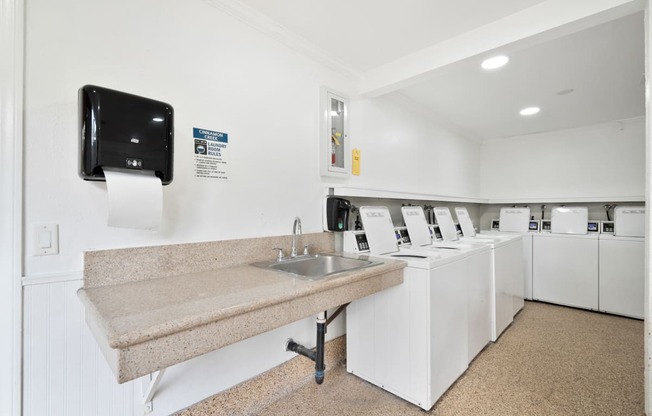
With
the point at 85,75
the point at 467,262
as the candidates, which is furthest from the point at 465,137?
the point at 85,75

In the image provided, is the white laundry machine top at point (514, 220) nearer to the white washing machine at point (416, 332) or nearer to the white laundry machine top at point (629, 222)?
the white laundry machine top at point (629, 222)

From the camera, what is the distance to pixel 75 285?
113cm

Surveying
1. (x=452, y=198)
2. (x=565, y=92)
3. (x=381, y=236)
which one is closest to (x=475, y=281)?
(x=381, y=236)

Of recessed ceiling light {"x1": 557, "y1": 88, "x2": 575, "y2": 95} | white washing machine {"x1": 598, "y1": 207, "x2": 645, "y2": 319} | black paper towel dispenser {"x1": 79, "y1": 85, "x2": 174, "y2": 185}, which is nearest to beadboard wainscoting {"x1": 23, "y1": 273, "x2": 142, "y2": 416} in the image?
black paper towel dispenser {"x1": 79, "y1": 85, "x2": 174, "y2": 185}

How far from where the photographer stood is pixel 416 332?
1728 mm

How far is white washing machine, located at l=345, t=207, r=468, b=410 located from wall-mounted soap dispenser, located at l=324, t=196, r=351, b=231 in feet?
0.65

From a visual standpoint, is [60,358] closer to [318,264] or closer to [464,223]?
[318,264]

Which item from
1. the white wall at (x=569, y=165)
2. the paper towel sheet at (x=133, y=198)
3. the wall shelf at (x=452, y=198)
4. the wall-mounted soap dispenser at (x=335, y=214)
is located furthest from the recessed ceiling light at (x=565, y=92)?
the paper towel sheet at (x=133, y=198)

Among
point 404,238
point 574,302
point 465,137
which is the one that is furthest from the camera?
point 465,137

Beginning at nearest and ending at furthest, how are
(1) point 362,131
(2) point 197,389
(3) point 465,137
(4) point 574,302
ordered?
1. (2) point 197,389
2. (1) point 362,131
3. (4) point 574,302
4. (3) point 465,137

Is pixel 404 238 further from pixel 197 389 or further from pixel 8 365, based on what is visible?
pixel 8 365

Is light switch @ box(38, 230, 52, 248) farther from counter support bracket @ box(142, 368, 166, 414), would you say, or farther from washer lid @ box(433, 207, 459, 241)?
washer lid @ box(433, 207, 459, 241)

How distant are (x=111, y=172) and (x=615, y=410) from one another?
2873mm

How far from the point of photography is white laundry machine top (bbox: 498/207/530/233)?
4.06 metres
